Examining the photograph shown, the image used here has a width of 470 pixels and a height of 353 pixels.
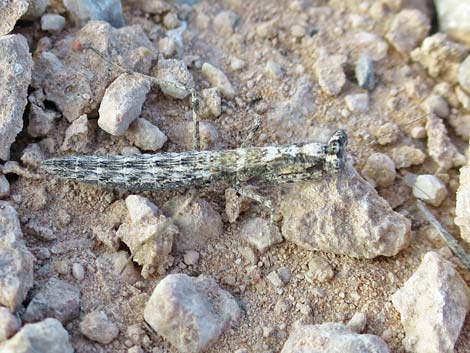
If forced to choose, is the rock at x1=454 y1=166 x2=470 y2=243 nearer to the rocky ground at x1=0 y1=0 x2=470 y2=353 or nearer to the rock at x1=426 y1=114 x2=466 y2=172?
the rocky ground at x1=0 y1=0 x2=470 y2=353

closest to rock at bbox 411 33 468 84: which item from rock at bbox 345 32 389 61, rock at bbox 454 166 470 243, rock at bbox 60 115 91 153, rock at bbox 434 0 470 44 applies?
rock at bbox 434 0 470 44

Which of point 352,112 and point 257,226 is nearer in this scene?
point 257,226

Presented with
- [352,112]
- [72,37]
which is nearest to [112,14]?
[72,37]

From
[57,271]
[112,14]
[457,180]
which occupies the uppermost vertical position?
[112,14]

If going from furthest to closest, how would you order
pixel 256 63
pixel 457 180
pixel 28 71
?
pixel 256 63 → pixel 457 180 → pixel 28 71

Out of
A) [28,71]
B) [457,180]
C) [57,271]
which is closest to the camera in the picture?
[57,271]

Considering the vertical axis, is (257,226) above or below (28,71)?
below

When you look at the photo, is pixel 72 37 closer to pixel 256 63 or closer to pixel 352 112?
pixel 256 63
